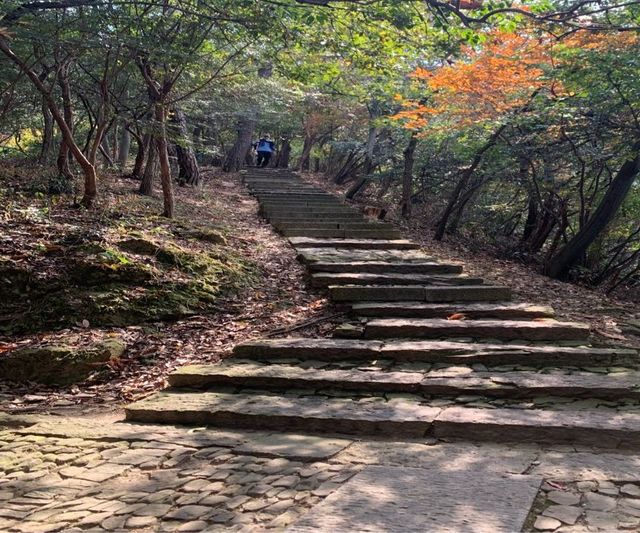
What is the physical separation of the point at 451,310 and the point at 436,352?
1126 millimetres

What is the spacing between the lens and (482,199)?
13.3 m

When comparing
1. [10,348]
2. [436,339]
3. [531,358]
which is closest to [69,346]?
[10,348]

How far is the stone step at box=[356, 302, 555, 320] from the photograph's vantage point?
5586 millimetres

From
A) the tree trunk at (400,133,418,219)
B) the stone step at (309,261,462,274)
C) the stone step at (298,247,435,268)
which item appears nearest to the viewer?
the stone step at (309,261,462,274)

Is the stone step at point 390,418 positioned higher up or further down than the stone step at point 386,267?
further down

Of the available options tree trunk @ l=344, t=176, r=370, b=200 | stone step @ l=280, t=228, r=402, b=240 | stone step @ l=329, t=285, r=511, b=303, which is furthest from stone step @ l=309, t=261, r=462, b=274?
tree trunk @ l=344, t=176, r=370, b=200

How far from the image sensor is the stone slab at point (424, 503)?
7.52 ft

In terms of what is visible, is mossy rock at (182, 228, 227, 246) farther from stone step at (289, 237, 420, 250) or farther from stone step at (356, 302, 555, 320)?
stone step at (356, 302, 555, 320)

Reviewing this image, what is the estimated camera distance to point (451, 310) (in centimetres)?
573

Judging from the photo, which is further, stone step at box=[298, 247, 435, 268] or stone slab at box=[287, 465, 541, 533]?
stone step at box=[298, 247, 435, 268]

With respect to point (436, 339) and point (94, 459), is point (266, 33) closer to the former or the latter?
point (436, 339)

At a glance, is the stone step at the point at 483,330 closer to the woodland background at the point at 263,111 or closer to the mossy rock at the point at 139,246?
the woodland background at the point at 263,111

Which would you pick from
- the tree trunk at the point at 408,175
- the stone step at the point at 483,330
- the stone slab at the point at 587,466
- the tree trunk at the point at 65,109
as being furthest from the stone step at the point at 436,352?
the tree trunk at the point at 408,175

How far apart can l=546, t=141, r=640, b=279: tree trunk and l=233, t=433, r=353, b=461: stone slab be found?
723 centimetres
